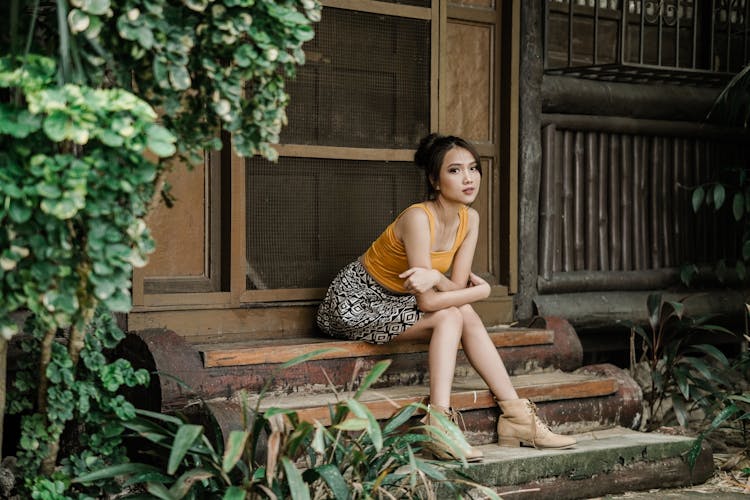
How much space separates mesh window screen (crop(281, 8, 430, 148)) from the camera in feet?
16.9

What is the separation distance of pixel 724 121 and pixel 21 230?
4967mm

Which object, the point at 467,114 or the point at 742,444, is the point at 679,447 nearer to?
the point at 742,444

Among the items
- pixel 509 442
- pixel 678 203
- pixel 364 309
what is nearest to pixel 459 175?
pixel 364 309

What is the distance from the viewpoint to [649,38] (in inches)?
254

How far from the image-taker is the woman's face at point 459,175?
15.6ft

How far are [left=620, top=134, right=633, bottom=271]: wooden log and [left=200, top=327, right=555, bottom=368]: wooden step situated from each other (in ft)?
3.70

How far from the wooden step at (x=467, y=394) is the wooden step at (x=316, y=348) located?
17cm

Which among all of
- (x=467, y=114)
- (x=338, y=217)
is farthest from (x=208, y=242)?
(x=467, y=114)

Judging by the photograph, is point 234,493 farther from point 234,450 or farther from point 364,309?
point 364,309

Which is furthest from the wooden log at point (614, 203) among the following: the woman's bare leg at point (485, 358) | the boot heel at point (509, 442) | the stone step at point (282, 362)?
the boot heel at point (509, 442)

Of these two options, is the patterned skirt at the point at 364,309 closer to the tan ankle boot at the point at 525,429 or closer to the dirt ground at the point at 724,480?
the tan ankle boot at the point at 525,429

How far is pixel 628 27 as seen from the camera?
634 centimetres

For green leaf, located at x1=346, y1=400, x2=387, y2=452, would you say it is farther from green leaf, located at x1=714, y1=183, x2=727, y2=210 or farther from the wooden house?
green leaf, located at x1=714, y1=183, x2=727, y2=210

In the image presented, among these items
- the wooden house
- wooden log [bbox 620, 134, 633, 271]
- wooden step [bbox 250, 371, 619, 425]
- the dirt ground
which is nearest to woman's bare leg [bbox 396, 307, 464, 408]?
wooden step [bbox 250, 371, 619, 425]
